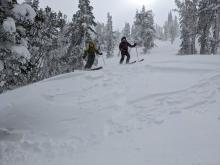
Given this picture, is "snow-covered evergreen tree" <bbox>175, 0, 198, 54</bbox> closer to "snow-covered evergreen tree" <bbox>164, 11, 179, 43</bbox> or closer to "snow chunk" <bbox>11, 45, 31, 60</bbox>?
"snow chunk" <bbox>11, 45, 31, 60</bbox>

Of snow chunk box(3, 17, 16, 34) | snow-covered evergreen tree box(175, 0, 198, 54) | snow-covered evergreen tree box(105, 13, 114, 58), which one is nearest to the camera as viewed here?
snow chunk box(3, 17, 16, 34)

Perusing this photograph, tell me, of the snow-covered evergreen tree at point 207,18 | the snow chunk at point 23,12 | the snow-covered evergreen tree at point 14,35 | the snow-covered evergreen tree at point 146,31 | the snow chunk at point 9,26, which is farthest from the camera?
the snow-covered evergreen tree at point 146,31

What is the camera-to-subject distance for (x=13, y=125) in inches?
509

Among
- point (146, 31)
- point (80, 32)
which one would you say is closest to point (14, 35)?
point (80, 32)

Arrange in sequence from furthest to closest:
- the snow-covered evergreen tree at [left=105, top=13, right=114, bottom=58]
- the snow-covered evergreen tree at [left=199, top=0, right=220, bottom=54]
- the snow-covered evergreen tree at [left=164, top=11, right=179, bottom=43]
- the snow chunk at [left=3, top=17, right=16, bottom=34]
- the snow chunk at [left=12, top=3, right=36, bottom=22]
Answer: the snow-covered evergreen tree at [left=164, top=11, right=179, bottom=43], the snow-covered evergreen tree at [left=105, top=13, right=114, bottom=58], the snow-covered evergreen tree at [left=199, top=0, right=220, bottom=54], the snow chunk at [left=12, top=3, right=36, bottom=22], the snow chunk at [left=3, top=17, right=16, bottom=34]

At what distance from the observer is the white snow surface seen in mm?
9898

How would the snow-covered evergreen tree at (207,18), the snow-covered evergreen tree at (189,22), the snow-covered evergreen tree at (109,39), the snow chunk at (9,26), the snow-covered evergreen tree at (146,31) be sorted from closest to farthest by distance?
the snow chunk at (9,26) → the snow-covered evergreen tree at (207,18) → the snow-covered evergreen tree at (189,22) → the snow-covered evergreen tree at (146,31) → the snow-covered evergreen tree at (109,39)

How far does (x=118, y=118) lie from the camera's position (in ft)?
39.3

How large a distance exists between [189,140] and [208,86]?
14.6 ft

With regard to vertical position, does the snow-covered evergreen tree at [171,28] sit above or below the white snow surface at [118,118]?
above

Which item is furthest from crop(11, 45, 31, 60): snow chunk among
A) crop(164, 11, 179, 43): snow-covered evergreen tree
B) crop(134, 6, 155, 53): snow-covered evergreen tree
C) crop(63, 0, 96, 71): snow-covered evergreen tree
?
crop(164, 11, 179, 43): snow-covered evergreen tree

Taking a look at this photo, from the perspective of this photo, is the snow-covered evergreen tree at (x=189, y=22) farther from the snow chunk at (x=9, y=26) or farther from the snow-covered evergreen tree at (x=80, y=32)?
the snow chunk at (x=9, y=26)

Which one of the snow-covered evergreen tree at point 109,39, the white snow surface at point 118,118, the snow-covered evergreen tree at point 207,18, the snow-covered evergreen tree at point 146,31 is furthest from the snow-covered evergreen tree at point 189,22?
the white snow surface at point 118,118

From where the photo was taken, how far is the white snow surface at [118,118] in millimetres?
9898
